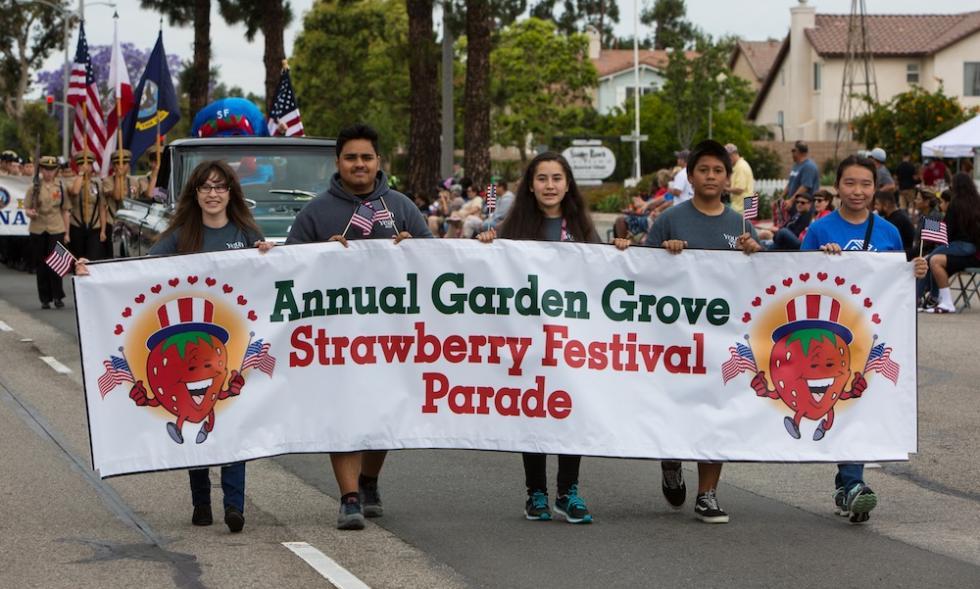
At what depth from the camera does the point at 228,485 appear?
7707mm

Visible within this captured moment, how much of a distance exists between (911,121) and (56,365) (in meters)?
35.5

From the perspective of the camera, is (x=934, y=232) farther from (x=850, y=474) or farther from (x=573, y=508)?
(x=573, y=508)

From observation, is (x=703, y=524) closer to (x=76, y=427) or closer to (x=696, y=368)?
(x=696, y=368)

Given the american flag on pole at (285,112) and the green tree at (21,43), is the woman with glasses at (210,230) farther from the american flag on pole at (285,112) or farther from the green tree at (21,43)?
the green tree at (21,43)

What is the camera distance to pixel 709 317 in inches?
311

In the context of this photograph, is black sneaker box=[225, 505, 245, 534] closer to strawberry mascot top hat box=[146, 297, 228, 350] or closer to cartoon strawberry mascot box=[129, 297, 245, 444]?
cartoon strawberry mascot box=[129, 297, 245, 444]

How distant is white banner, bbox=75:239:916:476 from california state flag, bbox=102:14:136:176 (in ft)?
46.2

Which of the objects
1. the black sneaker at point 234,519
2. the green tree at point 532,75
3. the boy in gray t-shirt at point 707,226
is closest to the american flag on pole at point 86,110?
the black sneaker at point 234,519

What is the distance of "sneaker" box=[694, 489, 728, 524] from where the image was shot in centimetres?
786

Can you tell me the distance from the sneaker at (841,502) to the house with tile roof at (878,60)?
70.5 meters

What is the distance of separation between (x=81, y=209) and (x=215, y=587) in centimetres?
1541

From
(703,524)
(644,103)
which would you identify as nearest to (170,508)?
(703,524)

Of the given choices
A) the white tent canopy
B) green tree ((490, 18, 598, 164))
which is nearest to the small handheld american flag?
the white tent canopy

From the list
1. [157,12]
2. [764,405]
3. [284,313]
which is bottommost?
[764,405]
